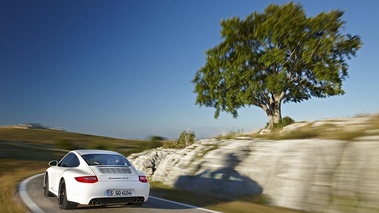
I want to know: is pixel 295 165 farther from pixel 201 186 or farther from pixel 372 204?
pixel 201 186

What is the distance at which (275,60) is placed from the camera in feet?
101

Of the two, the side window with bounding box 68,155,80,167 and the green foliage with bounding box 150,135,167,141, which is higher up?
the green foliage with bounding box 150,135,167,141

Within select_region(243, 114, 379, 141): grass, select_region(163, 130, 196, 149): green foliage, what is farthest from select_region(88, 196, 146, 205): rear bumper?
→ select_region(163, 130, 196, 149): green foliage

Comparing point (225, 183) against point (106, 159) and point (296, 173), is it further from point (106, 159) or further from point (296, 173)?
point (106, 159)

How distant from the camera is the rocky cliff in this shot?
8.04 meters

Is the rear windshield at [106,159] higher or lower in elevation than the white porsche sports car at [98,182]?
higher

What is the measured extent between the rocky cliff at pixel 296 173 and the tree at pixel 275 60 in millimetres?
17914

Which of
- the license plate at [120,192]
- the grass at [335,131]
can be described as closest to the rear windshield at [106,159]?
the license plate at [120,192]

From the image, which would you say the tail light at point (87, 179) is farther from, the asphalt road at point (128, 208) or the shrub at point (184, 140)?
the shrub at point (184, 140)

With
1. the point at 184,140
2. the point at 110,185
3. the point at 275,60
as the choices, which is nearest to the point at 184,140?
the point at 184,140

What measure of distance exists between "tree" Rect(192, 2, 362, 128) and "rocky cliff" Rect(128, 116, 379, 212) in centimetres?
1791

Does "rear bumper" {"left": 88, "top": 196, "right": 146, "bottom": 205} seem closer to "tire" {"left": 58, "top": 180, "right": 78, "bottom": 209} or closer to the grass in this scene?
"tire" {"left": 58, "top": 180, "right": 78, "bottom": 209}

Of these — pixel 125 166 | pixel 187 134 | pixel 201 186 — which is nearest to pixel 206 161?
pixel 201 186

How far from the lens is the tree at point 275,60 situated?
30.4m
